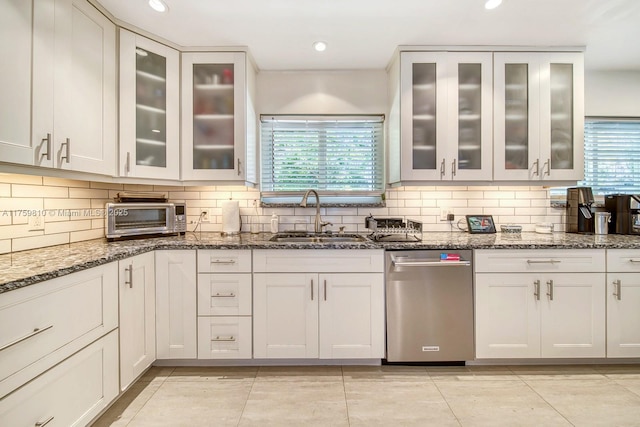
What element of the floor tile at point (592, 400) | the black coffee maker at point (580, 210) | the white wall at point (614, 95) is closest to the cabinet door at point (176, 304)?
the floor tile at point (592, 400)

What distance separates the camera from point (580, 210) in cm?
264

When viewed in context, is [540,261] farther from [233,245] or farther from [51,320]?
[51,320]

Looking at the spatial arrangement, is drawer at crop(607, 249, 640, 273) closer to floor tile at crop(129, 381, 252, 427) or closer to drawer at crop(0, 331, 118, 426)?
floor tile at crop(129, 381, 252, 427)

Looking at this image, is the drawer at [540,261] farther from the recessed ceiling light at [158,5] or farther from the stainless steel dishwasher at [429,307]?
the recessed ceiling light at [158,5]

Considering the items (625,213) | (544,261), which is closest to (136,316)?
(544,261)

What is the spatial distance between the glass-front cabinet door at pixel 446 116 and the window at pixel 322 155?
0.46m

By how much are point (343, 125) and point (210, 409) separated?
8.10 feet

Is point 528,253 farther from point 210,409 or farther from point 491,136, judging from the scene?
point 210,409

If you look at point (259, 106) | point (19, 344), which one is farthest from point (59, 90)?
point (259, 106)

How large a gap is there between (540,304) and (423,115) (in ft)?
5.46

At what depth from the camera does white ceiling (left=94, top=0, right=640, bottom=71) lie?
1993 mm

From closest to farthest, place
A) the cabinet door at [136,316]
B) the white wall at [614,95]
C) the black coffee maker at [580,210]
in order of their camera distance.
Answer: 1. the cabinet door at [136,316]
2. the black coffee maker at [580,210]
3. the white wall at [614,95]

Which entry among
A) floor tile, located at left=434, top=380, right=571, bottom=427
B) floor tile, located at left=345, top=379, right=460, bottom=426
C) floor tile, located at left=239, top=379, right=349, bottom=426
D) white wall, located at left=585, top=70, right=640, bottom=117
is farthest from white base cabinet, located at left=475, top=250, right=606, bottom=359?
white wall, located at left=585, top=70, right=640, bottom=117

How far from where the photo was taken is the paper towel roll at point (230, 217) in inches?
104
